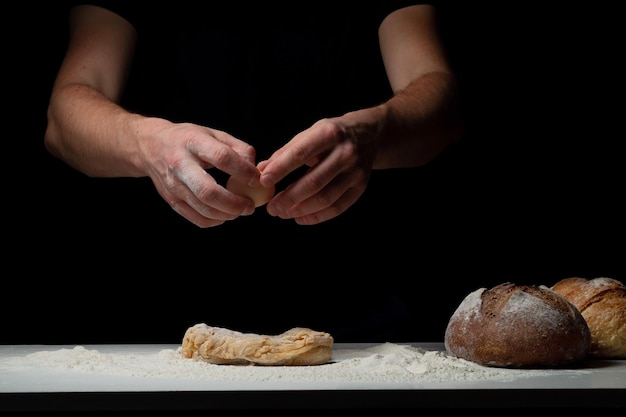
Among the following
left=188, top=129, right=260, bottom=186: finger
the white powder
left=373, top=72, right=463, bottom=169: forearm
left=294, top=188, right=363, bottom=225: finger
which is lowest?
the white powder

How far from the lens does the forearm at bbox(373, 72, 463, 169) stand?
185 centimetres

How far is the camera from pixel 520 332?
1529 mm

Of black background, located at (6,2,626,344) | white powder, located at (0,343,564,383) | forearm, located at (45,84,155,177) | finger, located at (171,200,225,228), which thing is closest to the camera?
white powder, located at (0,343,564,383)

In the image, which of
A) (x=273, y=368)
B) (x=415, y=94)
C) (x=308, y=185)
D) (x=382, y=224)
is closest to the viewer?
(x=273, y=368)

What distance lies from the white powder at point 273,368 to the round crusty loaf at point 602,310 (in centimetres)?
29

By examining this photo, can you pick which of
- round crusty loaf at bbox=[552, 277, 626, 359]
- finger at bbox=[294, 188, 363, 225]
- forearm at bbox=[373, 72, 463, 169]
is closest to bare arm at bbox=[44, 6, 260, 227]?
finger at bbox=[294, 188, 363, 225]

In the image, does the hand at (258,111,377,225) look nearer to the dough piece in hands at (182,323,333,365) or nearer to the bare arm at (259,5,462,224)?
the bare arm at (259,5,462,224)

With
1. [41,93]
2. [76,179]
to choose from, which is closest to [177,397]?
[76,179]

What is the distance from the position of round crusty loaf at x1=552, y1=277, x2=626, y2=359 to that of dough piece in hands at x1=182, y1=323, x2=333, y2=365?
0.58m

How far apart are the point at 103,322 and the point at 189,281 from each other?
12.9 inches

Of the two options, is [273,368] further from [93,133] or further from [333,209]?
[93,133]

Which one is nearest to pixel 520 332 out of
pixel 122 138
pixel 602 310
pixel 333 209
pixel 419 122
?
pixel 602 310

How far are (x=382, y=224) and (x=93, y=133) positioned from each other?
827 mm

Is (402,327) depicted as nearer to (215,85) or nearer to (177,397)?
(215,85)
